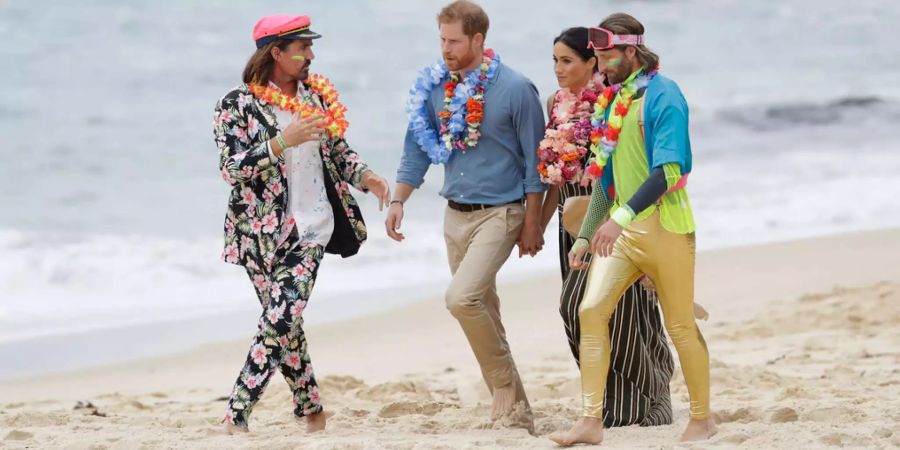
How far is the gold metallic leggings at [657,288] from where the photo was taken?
5.25 m

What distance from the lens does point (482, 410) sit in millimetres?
6988

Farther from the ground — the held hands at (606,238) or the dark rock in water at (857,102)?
the dark rock in water at (857,102)

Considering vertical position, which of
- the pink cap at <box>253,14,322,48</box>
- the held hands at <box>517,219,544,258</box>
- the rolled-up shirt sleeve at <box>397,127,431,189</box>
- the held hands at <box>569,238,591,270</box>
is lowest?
the held hands at <box>569,238,591,270</box>

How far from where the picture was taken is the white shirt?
19.7 ft

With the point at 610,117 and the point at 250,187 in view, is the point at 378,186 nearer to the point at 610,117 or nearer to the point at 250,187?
the point at 250,187

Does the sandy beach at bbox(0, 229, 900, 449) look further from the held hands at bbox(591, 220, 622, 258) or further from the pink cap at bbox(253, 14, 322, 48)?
the pink cap at bbox(253, 14, 322, 48)

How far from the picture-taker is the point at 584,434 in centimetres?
536

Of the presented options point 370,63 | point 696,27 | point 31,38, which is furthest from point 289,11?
point 696,27

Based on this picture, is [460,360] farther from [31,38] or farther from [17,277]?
[31,38]

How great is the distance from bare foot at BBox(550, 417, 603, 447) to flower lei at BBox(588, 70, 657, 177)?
95 cm

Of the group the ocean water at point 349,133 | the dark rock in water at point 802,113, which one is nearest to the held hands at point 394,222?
the ocean water at point 349,133

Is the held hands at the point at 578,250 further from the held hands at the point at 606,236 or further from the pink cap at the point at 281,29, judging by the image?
the pink cap at the point at 281,29

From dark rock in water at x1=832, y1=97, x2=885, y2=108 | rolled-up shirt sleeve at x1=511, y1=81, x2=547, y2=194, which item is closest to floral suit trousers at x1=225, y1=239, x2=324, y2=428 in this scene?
rolled-up shirt sleeve at x1=511, y1=81, x2=547, y2=194

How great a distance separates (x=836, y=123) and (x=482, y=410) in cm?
1408
